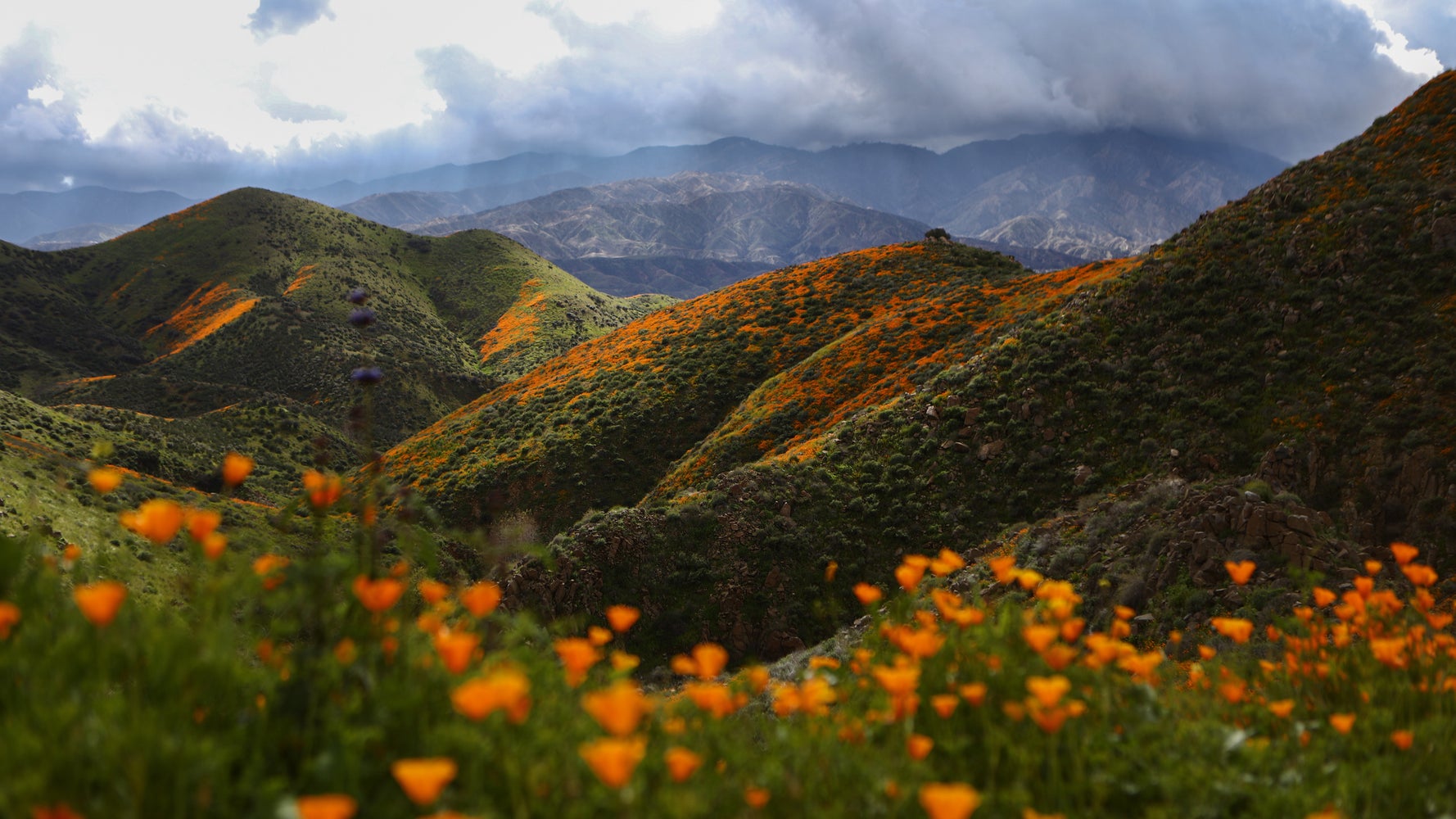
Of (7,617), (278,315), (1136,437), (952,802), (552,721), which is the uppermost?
(278,315)

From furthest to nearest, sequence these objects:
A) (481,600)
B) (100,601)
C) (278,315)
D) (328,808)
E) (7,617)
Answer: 1. (278,315)
2. (481,600)
3. (7,617)
4. (100,601)
5. (328,808)

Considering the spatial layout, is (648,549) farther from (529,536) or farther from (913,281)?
(913,281)

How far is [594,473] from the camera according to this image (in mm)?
27078

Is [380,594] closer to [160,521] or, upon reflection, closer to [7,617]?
[160,521]

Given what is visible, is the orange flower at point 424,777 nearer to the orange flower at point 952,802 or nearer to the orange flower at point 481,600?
the orange flower at point 481,600

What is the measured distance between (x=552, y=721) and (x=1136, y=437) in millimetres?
17719

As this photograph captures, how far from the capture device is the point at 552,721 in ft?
6.84

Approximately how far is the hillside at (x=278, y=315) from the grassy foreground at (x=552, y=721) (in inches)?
1899

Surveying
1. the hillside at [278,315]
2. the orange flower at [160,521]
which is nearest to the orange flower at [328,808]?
the orange flower at [160,521]

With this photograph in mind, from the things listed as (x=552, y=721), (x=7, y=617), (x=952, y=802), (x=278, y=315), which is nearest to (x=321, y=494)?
(x=7, y=617)

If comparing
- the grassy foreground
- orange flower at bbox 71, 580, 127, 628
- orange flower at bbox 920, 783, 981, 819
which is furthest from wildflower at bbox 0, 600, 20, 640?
orange flower at bbox 920, 783, 981, 819

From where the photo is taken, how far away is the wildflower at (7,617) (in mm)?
1622

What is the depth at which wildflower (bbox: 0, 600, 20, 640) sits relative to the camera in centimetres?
162

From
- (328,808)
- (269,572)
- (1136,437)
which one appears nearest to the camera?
(328,808)
